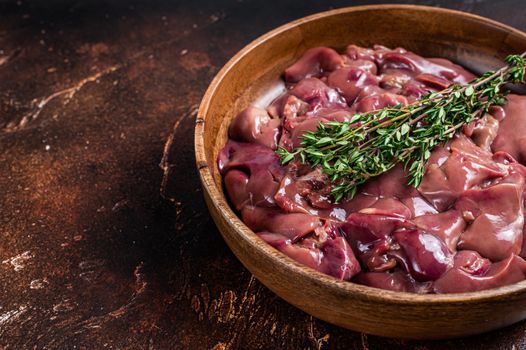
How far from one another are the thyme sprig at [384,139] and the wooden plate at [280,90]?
0.35 m

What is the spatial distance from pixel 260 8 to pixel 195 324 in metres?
2.36

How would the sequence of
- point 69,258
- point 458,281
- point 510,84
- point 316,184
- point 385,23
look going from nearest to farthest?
1. point 458,281
2. point 316,184
3. point 69,258
4. point 510,84
5. point 385,23

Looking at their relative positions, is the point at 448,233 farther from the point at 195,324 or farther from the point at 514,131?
the point at 195,324

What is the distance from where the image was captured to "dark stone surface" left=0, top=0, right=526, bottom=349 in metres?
2.19

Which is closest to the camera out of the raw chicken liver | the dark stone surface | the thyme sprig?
the raw chicken liver

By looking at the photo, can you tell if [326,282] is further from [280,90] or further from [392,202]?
[280,90]

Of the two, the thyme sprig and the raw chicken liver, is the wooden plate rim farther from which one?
the thyme sprig

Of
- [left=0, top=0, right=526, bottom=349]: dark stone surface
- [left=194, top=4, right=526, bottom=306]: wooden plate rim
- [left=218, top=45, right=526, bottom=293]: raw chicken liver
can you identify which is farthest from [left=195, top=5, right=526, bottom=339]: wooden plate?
[left=0, top=0, right=526, bottom=349]: dark stone surface

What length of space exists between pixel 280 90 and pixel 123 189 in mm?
883

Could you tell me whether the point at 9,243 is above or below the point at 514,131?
below

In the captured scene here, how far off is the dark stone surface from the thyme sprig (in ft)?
1.88

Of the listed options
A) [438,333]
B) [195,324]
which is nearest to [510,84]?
[438,333]

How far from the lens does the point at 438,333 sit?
5.97 feet

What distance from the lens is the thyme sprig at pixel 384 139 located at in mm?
2000
